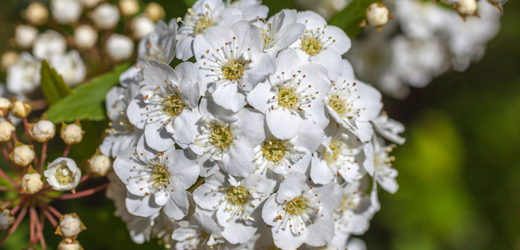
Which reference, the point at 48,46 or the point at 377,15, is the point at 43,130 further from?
the point at 377,15

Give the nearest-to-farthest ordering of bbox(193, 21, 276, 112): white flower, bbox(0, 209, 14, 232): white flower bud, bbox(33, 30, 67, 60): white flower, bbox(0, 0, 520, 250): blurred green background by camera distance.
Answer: bbox(193, 21, 276, 112): white flower < bbox(0, 209, 14, 232): white flower bud < bbox(33, 30, 67, 60): white flower < bbox(0, 0, 520, 250): blurred green background

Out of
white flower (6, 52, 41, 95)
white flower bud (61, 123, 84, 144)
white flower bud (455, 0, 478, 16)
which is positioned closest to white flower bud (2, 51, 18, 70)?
white flower (6, 52, 41, 95)

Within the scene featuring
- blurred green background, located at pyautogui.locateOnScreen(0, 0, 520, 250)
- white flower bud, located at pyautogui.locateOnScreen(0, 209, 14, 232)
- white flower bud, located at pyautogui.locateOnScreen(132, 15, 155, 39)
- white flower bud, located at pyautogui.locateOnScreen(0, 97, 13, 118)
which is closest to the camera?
white flower bud, located at pyautogui.locateOnScreen(0, 209, 14, 232)

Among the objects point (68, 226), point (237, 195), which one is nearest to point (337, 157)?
point (237, 195)

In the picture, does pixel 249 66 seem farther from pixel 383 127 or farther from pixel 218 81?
pixel 383 127

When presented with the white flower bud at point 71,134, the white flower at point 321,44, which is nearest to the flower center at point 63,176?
the white flower bud at point 71,134

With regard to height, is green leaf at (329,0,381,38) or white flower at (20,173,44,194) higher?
green leaf at (329,0,381,38)

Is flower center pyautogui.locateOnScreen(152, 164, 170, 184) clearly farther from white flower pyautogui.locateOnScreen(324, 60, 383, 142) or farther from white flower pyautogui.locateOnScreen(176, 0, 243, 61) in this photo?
white flower pyautogui.locateOnScreen(324, 60, 383, 142)
